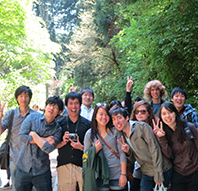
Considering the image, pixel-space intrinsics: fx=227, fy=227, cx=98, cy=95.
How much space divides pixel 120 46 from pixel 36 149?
287 inches

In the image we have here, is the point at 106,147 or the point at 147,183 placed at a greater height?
the point at 106,147

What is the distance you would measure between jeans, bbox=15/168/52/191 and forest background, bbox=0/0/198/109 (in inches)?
160

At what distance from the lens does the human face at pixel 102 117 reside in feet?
10.3

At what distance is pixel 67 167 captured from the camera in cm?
322

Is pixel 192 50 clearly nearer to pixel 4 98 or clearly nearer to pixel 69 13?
pixel 4 98

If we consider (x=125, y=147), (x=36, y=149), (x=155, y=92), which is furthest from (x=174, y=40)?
(x=36, y=149)

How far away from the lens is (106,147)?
10.2ft

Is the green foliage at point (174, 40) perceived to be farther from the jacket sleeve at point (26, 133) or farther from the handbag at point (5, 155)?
the handbag at point (5, 155)

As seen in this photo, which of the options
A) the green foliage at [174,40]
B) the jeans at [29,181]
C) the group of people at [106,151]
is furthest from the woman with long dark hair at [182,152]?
the green foliage at [174,40]

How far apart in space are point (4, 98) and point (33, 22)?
20.9 ft

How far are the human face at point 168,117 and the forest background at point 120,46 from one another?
2554 mm

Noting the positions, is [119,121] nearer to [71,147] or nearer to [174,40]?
[71,147]

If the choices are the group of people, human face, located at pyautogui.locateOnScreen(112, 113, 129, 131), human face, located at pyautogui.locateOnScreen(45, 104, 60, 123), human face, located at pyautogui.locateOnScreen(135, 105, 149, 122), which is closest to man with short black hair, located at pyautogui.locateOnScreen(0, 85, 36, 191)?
the group of people

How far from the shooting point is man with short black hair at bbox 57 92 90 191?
10.4 feet
